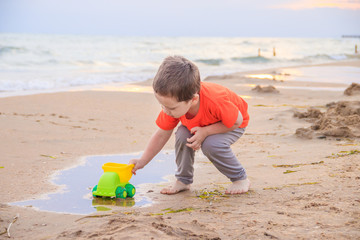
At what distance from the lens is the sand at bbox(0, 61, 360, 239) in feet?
6.75

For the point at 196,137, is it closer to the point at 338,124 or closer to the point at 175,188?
the point at 175,188

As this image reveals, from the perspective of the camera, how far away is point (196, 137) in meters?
2.83

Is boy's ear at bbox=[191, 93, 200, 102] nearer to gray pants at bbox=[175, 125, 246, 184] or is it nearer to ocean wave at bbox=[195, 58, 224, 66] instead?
gray pants at bbox=[175, 125, 246, 184]

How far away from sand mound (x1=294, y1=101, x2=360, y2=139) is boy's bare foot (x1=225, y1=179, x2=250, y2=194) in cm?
187

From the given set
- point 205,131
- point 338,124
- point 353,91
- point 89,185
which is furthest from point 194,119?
point 353,91

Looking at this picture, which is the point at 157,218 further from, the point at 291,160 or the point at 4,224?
the point at 291,160

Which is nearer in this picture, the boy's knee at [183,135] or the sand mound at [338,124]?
the boy's knee at [183,135]

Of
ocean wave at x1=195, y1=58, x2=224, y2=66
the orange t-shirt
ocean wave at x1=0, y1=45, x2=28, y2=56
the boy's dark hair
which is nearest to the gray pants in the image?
the orange t-shirt

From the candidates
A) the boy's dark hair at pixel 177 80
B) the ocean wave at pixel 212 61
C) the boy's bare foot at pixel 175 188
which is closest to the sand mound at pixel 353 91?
the boy's bare foot at pixel 175 188

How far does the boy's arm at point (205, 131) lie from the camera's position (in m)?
2.84

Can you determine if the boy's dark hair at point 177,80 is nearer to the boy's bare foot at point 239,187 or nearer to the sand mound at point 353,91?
the boy's bare foot at point 239,187

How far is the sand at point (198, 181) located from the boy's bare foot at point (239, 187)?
5 cm

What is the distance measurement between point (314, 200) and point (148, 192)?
3.83 ft

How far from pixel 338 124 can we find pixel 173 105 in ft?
9.72
